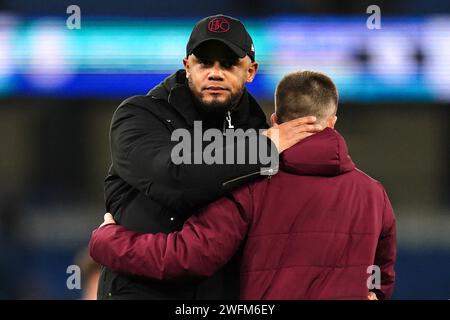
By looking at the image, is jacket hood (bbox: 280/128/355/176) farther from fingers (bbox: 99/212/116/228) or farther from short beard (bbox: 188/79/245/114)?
fingers (bbox: 99/212/116/228)

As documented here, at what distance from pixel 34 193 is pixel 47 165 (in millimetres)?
323

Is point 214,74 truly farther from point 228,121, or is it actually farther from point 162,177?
point 162,177

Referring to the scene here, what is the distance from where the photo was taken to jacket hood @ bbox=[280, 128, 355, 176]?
8.77 ft

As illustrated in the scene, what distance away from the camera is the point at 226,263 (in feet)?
9.20

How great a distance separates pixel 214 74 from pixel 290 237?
65 cm

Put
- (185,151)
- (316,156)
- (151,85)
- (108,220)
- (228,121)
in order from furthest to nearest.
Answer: (151,85)
(228,121)
(108,220)
(185,151)
(316,156)

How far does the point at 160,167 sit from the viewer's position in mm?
2760

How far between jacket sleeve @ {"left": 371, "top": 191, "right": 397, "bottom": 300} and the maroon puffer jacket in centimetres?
19

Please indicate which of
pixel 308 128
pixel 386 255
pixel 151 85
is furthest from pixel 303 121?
pixel 151 85

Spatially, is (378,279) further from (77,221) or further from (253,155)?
(77,221)

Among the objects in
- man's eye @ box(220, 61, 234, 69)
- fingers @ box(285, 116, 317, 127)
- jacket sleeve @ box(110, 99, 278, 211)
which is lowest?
jacket sleeve @ box(110, 99, 278, 211)

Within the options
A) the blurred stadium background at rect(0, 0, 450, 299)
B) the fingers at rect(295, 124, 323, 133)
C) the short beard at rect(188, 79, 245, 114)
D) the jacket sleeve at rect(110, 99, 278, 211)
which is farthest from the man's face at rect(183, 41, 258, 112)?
the blurred stadium background at rect(0, 0, 450, 299)

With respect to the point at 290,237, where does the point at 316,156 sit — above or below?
above
